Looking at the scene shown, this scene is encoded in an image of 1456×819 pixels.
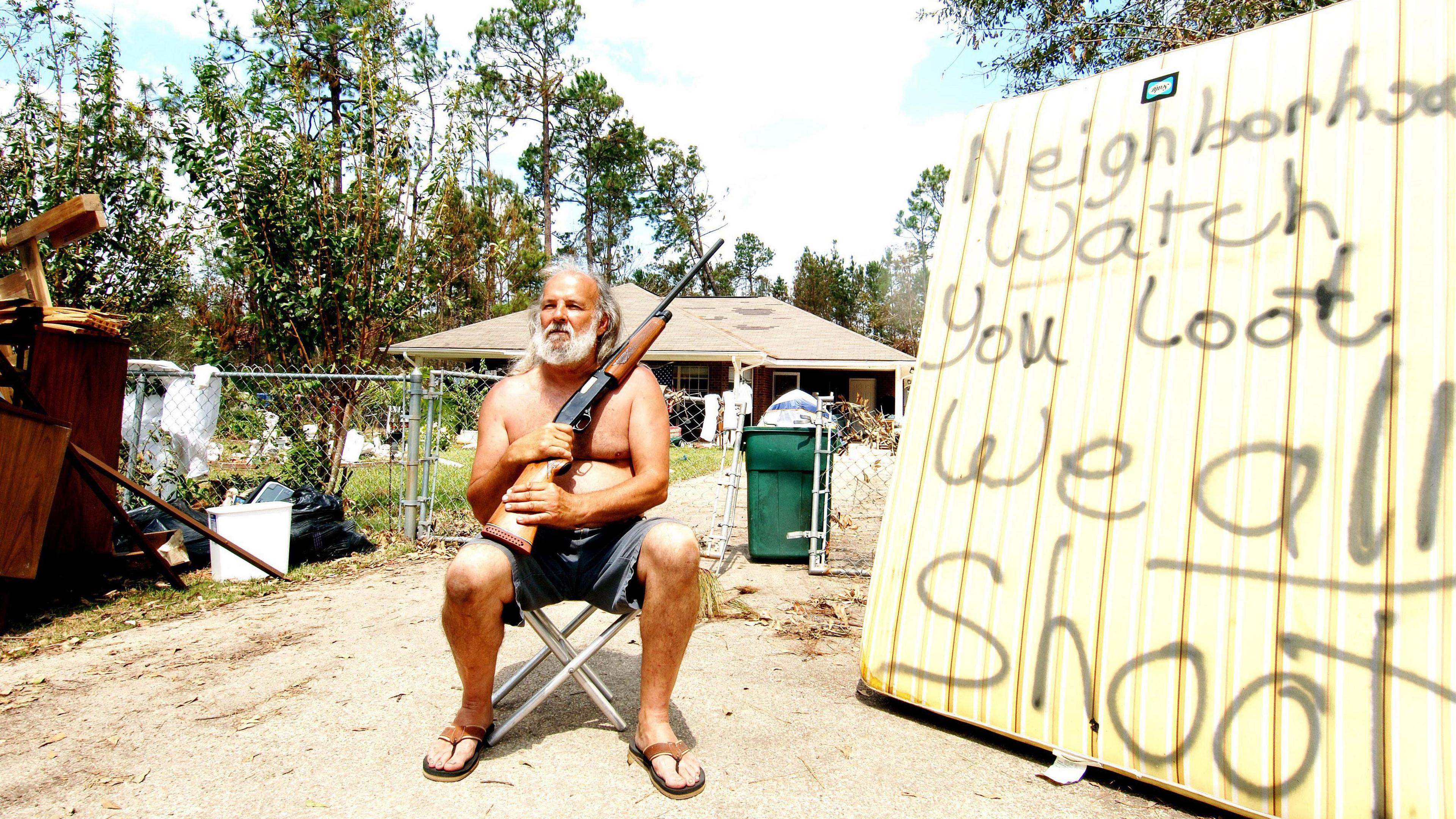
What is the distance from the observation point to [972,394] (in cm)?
275

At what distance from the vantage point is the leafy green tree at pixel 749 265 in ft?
141

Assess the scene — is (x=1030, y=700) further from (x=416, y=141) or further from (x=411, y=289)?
(x=416, y=141)

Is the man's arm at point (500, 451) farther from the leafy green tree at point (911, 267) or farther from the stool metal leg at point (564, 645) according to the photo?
→ the leafy green tree at point (911, 267)

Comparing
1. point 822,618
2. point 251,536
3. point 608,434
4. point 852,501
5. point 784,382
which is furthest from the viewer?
point 784,382

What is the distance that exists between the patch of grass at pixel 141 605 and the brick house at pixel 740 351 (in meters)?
10.8

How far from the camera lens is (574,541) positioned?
8.03ft

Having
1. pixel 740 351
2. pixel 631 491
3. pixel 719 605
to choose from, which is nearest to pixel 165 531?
pixel 719 605

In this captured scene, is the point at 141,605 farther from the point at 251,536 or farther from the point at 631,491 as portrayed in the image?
the point at 631,491

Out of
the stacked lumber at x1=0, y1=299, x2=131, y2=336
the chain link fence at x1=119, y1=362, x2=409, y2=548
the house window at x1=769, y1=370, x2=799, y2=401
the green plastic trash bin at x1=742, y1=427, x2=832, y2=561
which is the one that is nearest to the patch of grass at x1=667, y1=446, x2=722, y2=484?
the chain link fence at x1=119, y1=362, x2=409, y2=548

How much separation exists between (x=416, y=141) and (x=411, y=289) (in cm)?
140

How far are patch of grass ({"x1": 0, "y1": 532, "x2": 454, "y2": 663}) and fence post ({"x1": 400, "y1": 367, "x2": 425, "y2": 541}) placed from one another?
1.22ft

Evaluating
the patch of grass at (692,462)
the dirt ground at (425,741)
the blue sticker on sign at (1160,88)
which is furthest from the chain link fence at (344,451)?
the blue sticker on sign at (1160,88)

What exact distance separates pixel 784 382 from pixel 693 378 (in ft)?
11.7

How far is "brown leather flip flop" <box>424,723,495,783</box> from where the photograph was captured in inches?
88.3
